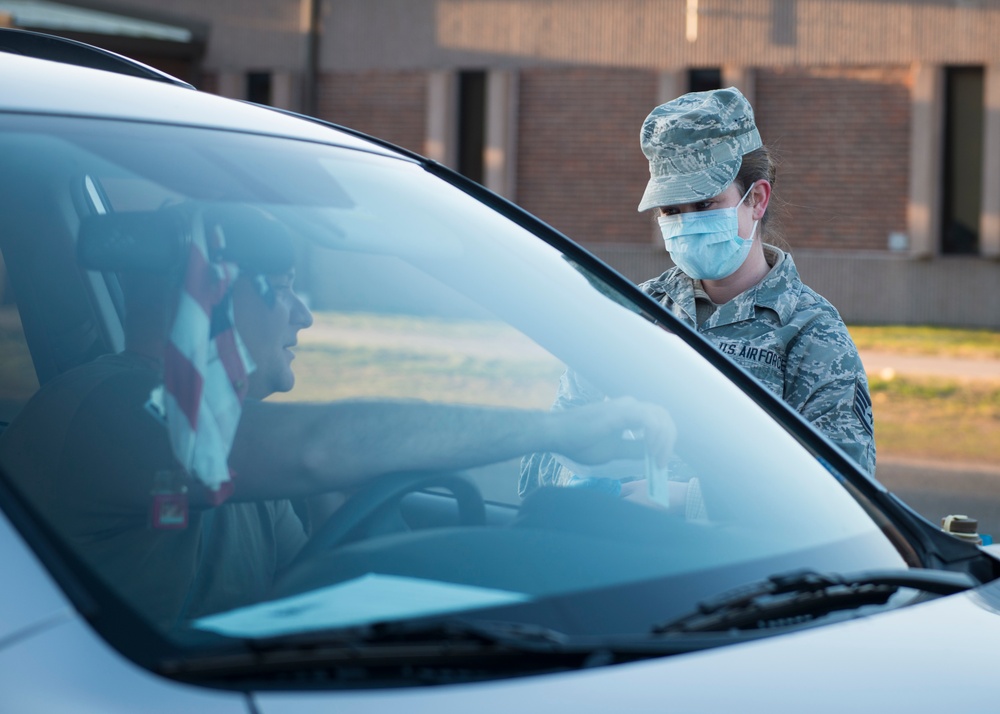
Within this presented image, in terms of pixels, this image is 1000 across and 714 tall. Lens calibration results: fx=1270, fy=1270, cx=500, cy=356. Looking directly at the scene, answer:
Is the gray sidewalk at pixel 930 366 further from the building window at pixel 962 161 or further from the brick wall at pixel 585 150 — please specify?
the brick wall at pixel 585 150

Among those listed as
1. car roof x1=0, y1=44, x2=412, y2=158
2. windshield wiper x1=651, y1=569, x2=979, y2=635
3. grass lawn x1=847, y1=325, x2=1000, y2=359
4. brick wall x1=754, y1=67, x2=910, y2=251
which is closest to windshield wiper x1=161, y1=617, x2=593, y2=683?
windshield wiper x1=651, y1=569, x2=979, y2=635

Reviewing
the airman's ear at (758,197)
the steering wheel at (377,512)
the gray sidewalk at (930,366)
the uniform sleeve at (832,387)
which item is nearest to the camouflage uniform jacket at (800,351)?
the uniform sleeve at (832,387)

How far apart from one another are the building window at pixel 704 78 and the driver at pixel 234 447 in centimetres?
1887

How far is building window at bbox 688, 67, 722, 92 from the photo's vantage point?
65.7ft

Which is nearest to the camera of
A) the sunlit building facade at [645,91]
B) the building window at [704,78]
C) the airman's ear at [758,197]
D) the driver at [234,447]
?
the driver at [234,447]

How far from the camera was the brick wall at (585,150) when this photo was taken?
802 inches

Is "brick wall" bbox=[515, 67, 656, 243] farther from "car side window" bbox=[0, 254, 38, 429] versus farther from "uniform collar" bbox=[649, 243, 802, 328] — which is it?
"car side window" bbox=[0, 254, 38, 429]

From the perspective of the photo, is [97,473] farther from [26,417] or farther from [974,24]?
[974,24]

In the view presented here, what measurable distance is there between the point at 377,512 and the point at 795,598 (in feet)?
1.86

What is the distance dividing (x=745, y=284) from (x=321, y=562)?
1651mm

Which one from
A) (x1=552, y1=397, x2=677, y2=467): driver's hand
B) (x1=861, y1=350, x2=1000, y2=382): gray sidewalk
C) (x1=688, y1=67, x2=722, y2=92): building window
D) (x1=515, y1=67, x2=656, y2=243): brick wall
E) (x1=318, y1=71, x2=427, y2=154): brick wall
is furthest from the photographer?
(x1=318, y1=71, x2=427, y2=154): brick wall

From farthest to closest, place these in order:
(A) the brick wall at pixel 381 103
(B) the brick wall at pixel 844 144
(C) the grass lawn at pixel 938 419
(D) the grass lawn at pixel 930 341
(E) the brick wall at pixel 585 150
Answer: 1. (A) the brick wall at pixel 381 103
2. (E) the brick wall at pixel 585 150
3. (B) the brick wall at pixel 844 144
4. (D) the grass lawn at pixel 930 341
5. (C) the grass lawn at pixel 938 419

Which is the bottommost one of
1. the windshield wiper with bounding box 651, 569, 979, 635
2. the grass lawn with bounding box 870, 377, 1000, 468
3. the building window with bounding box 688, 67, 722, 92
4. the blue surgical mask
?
the grass lawn with bounding box 870, 377, 1000, 468

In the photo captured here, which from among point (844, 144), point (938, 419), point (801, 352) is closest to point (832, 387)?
point (801, 352)
